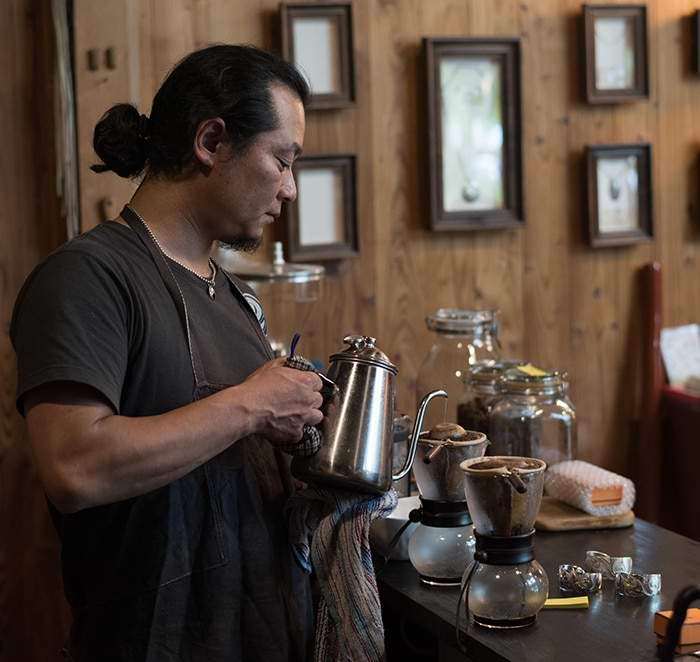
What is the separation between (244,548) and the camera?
1498mm

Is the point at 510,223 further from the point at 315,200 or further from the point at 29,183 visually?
the point at 29,183

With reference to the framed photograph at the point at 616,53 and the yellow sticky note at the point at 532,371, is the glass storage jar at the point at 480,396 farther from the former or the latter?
the framed photograph at the point at 616,53

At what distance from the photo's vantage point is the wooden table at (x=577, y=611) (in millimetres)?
1391

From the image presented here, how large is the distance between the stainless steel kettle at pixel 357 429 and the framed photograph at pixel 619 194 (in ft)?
6.78

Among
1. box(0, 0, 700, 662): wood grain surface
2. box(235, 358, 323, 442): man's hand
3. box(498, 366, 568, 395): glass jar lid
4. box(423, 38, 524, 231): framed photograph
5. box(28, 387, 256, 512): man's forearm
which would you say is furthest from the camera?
box(423, 38, 524, 231): framed photograph

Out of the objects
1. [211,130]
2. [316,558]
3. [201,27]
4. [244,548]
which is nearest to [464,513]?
[316,558]

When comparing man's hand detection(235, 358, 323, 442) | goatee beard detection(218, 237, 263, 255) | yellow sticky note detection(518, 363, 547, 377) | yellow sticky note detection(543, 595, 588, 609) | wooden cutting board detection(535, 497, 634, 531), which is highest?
goatee beard detection(218, 237, 263, 255)

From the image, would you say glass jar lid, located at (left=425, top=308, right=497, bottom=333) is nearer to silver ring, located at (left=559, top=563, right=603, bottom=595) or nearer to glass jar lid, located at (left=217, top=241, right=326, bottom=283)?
glass jar lid, located at (left=217, top=241, right=326, bottom=283)

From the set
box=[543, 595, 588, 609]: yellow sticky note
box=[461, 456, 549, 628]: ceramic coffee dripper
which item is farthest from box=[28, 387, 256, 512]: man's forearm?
box=[543, 595, 588, 609]: yellow sticky note

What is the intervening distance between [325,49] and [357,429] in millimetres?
1867

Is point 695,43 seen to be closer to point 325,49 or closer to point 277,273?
point 325,49

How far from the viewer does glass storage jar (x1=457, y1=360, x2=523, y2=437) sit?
2.19m

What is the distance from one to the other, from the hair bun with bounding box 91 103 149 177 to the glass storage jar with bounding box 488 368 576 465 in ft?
2.94

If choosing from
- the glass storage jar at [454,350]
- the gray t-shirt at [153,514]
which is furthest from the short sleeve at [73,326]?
the glass storage jar at [454,350]
